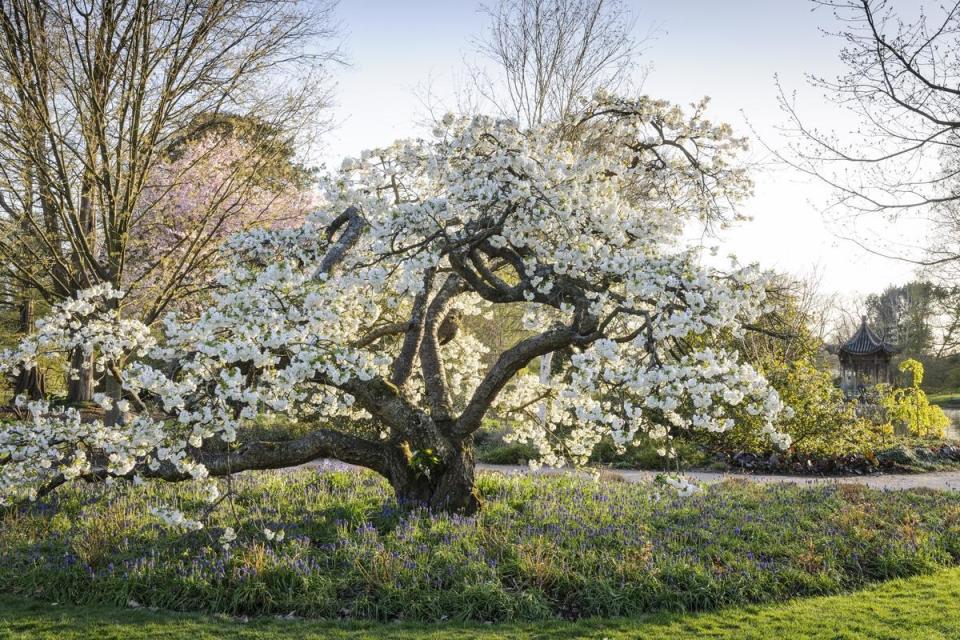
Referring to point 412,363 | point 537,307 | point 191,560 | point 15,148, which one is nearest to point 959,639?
point 537,307

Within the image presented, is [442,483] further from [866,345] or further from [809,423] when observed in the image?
[866,345]

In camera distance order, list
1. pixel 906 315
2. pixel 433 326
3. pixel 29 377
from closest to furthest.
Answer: pixel 433 326, pixel 29 377, pixel 906 315

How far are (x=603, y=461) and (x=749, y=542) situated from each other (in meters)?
6.98

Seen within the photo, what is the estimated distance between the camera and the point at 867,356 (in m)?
27.0

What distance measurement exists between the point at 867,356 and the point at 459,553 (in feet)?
87.0

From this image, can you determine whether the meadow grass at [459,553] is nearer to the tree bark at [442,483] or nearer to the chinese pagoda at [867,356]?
the tree bark at [442,483]

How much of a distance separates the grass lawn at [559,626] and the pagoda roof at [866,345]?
79.1ft

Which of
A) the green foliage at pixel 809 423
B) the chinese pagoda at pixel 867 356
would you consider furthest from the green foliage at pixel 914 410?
the chinese pagoda at pixel 867 356

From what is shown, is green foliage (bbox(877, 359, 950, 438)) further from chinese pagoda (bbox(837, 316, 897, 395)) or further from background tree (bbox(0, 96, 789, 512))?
chinese pagoda (bbox(837, 316, 897, 395))

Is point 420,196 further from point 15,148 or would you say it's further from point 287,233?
point 15,148

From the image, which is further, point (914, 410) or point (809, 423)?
point (914, 410)

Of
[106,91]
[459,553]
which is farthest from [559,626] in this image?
[106,91]

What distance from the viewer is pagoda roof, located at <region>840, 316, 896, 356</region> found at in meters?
26.3

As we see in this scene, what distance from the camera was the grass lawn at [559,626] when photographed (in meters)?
4.70
